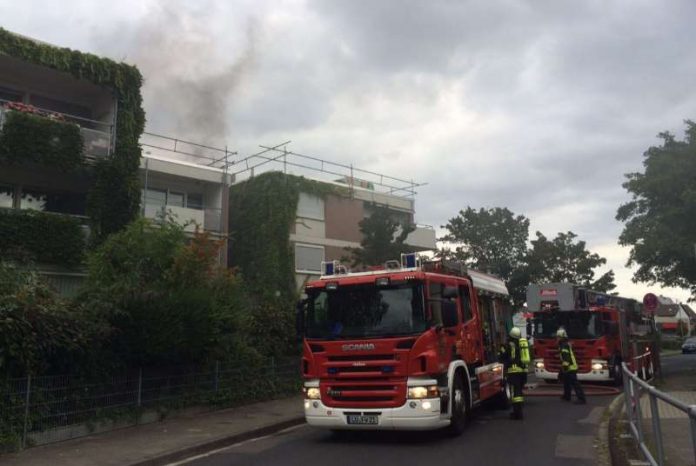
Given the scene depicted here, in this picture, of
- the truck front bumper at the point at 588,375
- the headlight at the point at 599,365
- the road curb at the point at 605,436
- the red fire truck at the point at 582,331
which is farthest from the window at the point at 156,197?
the road curb at the point at 605,436

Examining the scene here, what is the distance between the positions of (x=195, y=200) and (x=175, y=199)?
35.6 inches

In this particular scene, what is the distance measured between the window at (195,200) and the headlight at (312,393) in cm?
1792

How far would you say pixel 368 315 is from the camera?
31.2ft

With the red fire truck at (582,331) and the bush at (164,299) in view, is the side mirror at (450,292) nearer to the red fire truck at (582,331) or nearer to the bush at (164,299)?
the bush at (164,299)

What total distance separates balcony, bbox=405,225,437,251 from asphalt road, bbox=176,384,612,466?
847 inches

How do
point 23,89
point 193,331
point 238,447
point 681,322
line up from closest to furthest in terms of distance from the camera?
point 238,447
point 193,331
point 23,89
point 681,322

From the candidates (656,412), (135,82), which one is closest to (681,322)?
(135,82)

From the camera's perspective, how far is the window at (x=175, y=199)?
25678 millimetres

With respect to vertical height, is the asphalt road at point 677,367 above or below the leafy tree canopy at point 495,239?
below

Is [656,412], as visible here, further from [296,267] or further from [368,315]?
[296,267]

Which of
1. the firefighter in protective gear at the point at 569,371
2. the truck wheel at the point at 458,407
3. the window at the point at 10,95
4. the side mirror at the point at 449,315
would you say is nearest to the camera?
the side mirror at the point at 449,315

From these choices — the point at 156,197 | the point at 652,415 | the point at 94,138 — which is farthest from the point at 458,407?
the point at 156,197

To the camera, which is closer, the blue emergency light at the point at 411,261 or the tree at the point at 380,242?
the blue emergency light at the point at 411,261

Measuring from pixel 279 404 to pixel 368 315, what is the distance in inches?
251
